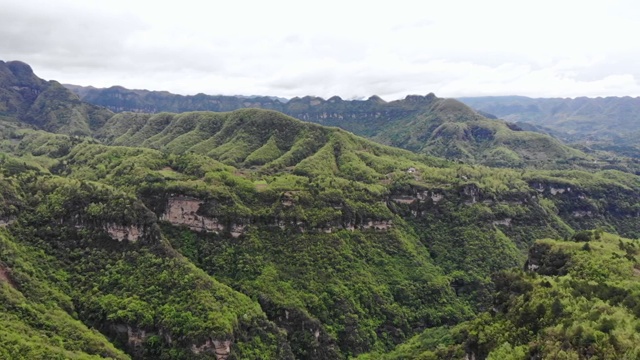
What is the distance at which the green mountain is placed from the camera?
8112 cm

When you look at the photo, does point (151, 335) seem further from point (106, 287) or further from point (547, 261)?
point (547, 261)

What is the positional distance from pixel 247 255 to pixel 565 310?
219 ft

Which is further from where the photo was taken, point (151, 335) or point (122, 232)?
point (122, 232)

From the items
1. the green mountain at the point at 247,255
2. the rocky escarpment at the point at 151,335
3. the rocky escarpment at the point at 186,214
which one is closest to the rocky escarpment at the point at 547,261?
the green mountain at the point at 247,255

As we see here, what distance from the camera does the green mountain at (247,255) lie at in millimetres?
81125

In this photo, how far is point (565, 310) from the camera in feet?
187

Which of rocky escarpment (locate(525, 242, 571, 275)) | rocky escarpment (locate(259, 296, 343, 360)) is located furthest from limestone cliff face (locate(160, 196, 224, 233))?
rocky escarpment (locate(525, 242, 571, 275))

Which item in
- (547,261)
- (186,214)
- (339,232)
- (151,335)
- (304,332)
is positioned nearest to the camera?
(547,261)

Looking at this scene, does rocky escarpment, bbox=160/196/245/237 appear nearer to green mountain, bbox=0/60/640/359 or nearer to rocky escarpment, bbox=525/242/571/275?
green mountain, bbox=0/60/640/359

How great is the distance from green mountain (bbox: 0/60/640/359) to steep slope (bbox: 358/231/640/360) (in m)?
1.10

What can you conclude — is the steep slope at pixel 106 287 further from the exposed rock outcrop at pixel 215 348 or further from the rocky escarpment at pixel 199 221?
the rocky escarpment at pixel 199 221

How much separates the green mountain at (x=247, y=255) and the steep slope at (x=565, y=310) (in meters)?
1.10

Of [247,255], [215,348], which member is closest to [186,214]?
[247,255]

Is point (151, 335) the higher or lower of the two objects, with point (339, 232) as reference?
lower
